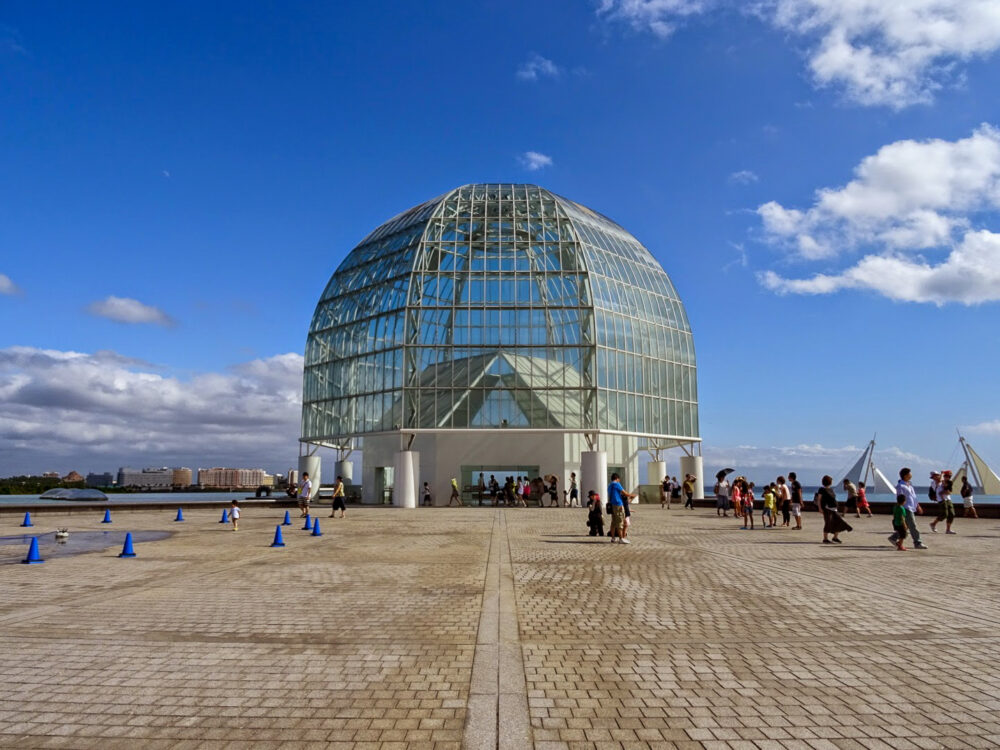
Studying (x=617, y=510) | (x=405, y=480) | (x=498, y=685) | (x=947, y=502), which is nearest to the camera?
(x=498, y=685)

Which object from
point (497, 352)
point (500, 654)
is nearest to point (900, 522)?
point (500, 654)

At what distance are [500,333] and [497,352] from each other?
129cm

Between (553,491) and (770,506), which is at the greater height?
(770,506)

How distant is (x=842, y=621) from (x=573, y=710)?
4980 mm

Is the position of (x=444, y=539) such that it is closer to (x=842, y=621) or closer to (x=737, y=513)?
(x=842, y=621)

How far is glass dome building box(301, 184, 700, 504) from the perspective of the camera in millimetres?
41875

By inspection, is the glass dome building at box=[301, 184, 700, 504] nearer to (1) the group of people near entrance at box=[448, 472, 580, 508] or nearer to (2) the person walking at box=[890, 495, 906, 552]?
(1) the group of people near entrance at box=[448, 472, 580, 508]

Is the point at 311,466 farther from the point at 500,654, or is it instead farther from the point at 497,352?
the point at 500,654

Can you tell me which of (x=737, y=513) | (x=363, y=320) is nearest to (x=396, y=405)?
(x=363, y=320)

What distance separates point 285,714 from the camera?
5.26m

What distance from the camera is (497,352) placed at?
42.4 m

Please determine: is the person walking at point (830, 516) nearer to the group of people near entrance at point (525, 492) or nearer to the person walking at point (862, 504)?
the person walking at point (862, 504)

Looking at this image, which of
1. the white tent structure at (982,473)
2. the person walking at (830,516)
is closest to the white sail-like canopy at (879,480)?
the white tent structure at (982,473)

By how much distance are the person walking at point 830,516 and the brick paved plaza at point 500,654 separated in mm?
4225
